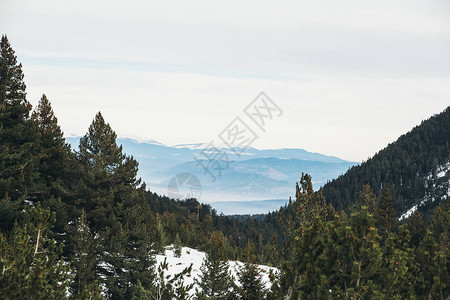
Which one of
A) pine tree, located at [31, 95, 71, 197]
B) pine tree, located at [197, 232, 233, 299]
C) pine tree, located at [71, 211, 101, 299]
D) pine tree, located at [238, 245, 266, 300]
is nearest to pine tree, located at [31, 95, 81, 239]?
pine tree, located at [31, 95, 71, 197]

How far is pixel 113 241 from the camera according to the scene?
24.1 metres

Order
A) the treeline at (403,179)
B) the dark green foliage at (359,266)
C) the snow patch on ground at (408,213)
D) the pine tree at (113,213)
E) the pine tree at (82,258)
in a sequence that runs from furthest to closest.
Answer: the treeline at (403,179)
the snow patch on ground at (408,213)
the pine tree at (113,213)
the pine tree at (82,258)
the dark green foliage at (359,266)

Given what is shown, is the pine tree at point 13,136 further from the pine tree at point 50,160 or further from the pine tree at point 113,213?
the pine tree at point 113,213

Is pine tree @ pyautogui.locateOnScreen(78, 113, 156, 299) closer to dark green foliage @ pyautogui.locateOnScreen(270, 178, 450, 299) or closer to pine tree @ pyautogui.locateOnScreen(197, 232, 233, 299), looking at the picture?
pine tree @ pyautogui.locateOnScreen(197, 232, 233, 299)

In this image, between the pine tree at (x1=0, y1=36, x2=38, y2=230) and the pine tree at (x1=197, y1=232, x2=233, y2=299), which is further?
the pine tree at (x1=197, y1=232, x2=233, y2=299)

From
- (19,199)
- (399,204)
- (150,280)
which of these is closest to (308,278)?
(150,280)

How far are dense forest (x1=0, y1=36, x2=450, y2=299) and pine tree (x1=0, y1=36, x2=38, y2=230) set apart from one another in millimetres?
63

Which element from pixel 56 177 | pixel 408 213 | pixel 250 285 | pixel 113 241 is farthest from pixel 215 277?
pixel 408 213

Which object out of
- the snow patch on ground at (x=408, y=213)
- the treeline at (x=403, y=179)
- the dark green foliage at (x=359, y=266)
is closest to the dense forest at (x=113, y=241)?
the dark green foliage at (x=359, y=266)

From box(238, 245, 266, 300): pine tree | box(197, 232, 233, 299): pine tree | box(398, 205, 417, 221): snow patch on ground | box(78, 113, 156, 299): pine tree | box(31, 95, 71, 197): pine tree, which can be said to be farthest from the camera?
box(398, 205, 417, 221): snow patch on ground

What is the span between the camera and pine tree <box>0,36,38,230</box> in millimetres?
21891

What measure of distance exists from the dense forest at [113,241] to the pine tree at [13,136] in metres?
0.06

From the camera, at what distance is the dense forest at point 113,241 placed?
1367 cm

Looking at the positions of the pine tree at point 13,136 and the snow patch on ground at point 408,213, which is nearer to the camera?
the pine tree at point 13,136
